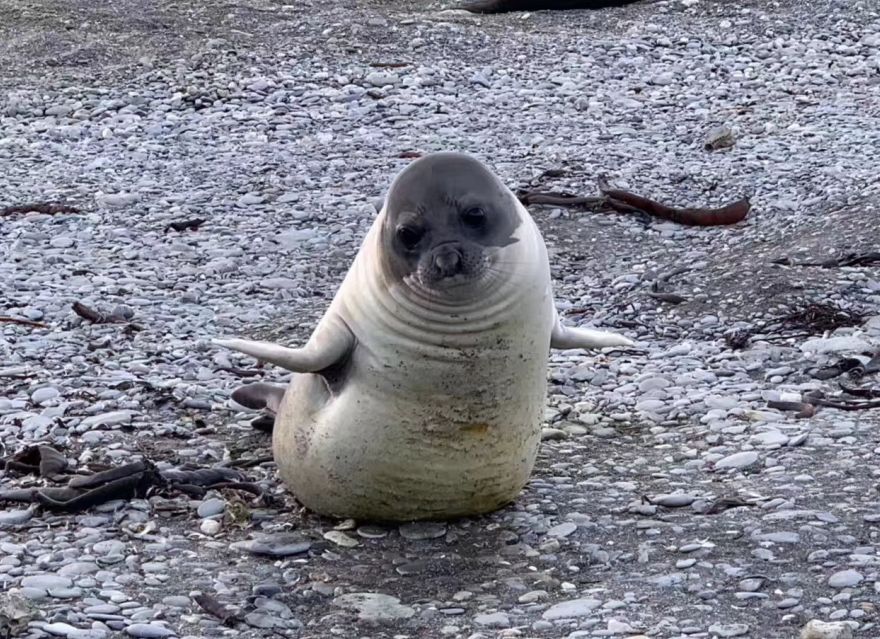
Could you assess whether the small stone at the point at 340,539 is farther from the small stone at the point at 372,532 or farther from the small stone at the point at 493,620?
the small stone at the point at 493,620

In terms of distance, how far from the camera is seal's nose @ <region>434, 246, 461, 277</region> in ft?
14.9

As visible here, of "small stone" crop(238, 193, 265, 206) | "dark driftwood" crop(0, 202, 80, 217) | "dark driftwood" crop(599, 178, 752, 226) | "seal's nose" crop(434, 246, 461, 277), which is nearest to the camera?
"seal's nose" crop(434, 246, 461, 277)

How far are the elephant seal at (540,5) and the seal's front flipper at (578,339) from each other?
29.5 feet

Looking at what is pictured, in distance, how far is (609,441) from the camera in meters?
5.58

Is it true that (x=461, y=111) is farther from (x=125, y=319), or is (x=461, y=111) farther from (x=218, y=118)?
(x=125, y=319)

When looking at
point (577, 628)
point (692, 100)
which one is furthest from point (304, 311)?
point (692, 100)

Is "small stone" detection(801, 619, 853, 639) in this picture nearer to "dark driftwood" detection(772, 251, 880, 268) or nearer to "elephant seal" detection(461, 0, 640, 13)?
"dark driftwood" detection(772, 251, 880, 268)

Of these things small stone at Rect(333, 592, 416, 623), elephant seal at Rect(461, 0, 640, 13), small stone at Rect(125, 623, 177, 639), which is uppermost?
elephant seal at Rect(461, 0, 640, 13)

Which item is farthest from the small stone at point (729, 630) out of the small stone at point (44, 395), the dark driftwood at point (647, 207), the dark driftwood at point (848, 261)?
the dark driftwood at point (647, 207)

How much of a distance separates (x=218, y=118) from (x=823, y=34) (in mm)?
4877

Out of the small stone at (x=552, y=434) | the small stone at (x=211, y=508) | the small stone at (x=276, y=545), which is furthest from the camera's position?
the small stone at (x=552, y=434)

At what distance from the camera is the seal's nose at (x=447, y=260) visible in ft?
14.9

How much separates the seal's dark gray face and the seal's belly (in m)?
0.24

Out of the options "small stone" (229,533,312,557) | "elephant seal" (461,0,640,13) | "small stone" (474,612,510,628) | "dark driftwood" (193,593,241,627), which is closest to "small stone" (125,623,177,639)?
"dark driftwood" (193,593,241,627)
